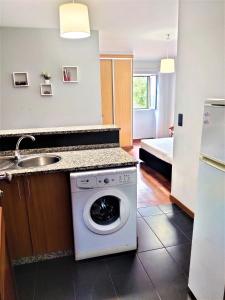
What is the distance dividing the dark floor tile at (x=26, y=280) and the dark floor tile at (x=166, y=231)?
4.03ft

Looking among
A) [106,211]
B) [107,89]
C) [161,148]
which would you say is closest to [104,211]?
[106,211]

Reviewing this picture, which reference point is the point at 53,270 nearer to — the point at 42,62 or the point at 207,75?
the point at 207,75

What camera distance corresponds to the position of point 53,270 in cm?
195

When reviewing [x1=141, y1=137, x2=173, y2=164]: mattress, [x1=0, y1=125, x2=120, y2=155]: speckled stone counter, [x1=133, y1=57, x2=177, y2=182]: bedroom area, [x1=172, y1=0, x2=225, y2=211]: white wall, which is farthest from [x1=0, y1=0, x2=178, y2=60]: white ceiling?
[x1=133, y1=57, x2=177, y2=182]: bedroom area

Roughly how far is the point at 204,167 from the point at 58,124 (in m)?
3.03

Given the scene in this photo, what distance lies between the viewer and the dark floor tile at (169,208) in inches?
113

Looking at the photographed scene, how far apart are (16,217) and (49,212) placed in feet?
0.87

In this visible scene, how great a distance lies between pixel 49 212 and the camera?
197cm

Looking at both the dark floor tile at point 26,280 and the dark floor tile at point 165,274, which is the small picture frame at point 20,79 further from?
the dark floor tile at point 165,274

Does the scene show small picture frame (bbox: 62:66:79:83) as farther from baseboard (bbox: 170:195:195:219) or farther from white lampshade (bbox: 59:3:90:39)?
baseboard (bbox: 170:195:195:219)

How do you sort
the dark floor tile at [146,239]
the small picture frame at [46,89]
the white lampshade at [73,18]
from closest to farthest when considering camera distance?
1. the white lampshade at [73,18]
2. the dark floor tile at [146,239]
3. the small picture frame at [46,89]

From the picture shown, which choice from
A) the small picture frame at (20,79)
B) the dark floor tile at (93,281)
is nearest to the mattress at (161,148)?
the dark floor tile at (93,281)

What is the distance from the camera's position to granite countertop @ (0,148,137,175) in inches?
72.7

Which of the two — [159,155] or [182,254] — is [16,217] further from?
[159,155]
